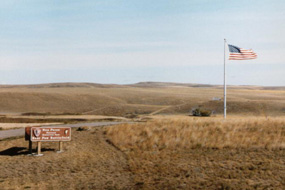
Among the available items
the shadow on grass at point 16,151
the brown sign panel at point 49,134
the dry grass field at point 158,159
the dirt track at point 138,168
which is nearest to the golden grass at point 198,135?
the dry grass field at point 158,159

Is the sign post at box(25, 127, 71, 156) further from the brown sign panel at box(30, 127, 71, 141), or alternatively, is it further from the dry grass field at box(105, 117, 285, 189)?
the dry grass field at box(105, 117, 285, 189)

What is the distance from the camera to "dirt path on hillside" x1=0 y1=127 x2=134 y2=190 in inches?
496

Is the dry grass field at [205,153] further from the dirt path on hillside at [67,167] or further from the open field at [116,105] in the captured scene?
the open field at [116,105]

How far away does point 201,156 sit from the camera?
53.8 feet

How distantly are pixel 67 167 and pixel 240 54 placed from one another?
Result: 1978 cm

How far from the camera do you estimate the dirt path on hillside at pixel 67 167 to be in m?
12.6

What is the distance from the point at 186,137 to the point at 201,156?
375cm

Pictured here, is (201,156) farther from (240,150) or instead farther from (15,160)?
(15,160)

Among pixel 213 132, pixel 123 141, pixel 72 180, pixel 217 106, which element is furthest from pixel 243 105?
pixel 72 180

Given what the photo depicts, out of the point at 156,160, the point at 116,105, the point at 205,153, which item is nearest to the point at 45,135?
the point at 156,160

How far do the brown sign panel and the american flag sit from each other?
17.3 meters

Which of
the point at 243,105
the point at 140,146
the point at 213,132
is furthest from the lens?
the point at 243,105

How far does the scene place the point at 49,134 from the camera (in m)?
17.4

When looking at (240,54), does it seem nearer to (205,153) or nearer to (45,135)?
(205,153)
